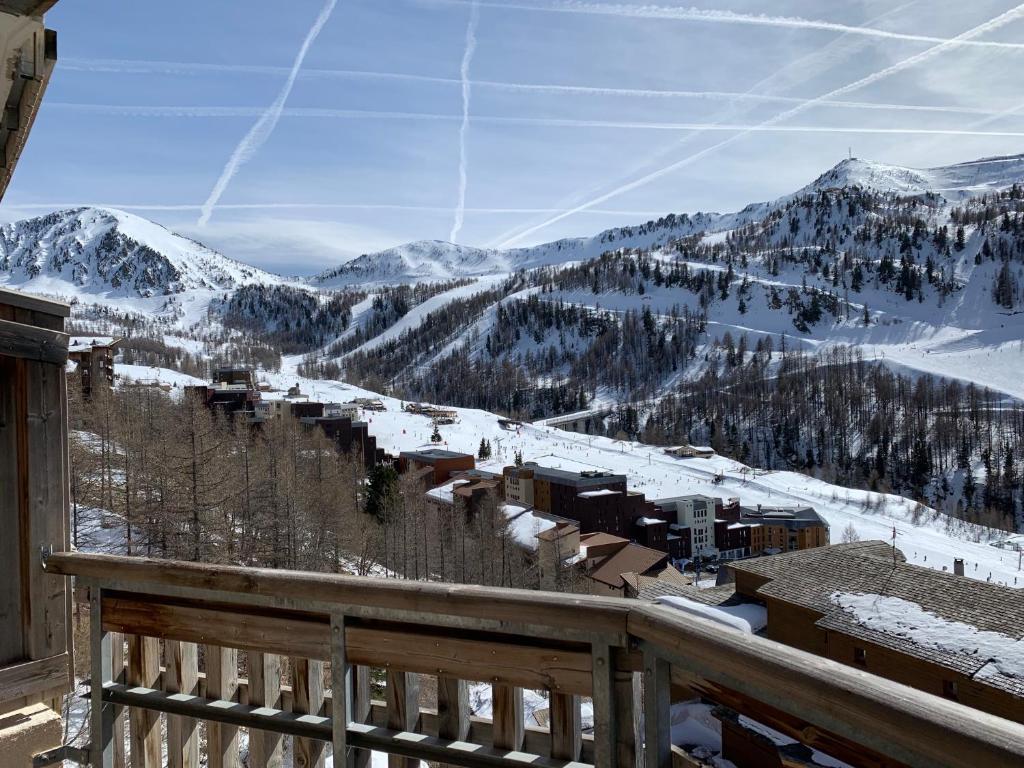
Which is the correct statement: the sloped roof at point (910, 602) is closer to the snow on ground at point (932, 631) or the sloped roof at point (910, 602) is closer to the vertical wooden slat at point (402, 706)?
the snow on ground at point (932, 631)

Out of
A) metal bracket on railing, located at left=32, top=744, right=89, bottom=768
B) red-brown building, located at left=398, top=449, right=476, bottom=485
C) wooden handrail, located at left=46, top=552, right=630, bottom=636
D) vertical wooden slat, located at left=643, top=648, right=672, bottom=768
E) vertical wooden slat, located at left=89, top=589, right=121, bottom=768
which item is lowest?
red-brown building, located at left=398, top=449, right=476, bottom=485

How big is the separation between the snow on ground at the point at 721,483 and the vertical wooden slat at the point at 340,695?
47.9 metres

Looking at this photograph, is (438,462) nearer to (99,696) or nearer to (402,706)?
(99,696)

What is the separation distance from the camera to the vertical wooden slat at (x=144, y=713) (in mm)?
2383

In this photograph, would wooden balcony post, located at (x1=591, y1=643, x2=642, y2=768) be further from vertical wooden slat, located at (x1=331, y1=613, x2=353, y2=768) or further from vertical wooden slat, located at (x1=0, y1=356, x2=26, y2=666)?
vertical wooden slat, located at (x1=0, y1=356, x2=26, y2=666)

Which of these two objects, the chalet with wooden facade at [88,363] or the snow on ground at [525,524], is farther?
the chalet with wooden facade at [88,363]

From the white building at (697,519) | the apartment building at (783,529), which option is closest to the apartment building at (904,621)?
the white building at (697,519)

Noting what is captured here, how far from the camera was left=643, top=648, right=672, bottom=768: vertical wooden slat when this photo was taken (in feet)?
5.18

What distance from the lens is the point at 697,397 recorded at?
4624 inches

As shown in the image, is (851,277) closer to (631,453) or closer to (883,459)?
(883,459)

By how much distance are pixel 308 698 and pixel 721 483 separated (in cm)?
6553

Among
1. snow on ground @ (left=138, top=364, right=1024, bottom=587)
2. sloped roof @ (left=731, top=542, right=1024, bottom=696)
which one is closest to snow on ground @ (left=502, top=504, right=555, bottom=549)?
snow on ground @ (left=138, top=364, right=1024, bottom=587)

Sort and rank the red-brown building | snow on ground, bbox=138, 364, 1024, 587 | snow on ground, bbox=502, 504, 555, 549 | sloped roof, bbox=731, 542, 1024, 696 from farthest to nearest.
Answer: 1. the red-brown building
2. snow on ground, bbox=138, 364, 1024, 587
3. snow on ground, bbox=502, 504, 555, 549
4. sloped roof, bbox=731, 542, 1024, 696

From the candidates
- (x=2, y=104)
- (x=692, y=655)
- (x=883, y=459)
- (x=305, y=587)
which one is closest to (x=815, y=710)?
(x=692, y=655)
